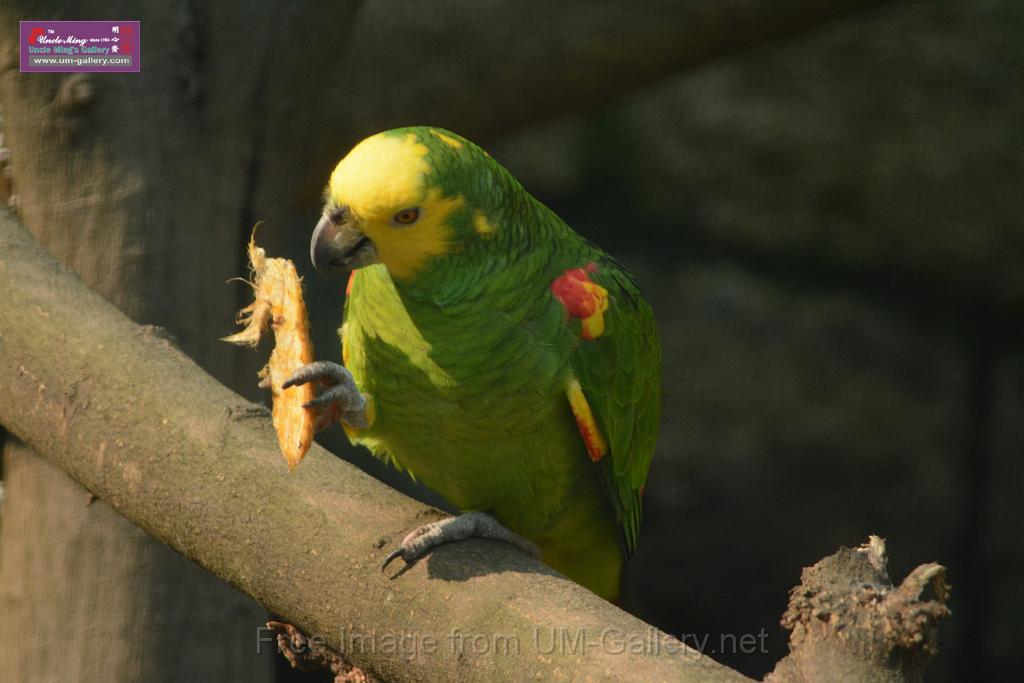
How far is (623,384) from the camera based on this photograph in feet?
5.72

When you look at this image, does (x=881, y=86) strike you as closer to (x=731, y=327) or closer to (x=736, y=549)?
(x=731, y=327)

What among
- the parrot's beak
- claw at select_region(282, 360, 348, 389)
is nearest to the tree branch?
claw at select_region(282, 360, 348, 389)

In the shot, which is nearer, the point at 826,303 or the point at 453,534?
the point at 453,534

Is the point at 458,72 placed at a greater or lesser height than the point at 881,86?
lesser

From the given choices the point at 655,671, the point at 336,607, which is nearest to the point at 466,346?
the point at 336,607

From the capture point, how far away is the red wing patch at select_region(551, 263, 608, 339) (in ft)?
5.40

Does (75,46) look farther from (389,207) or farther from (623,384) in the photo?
(623,384)

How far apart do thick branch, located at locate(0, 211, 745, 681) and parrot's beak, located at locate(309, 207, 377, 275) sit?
0.25 meters

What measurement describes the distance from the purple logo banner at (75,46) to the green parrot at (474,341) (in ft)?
1.95

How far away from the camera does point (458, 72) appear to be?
2.13m

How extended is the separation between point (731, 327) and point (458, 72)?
5.82ft

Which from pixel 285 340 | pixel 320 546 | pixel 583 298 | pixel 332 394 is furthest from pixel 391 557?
pixel 583 298

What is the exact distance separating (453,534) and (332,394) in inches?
10.2

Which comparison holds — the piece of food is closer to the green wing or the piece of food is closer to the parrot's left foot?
the parrot's left foot
